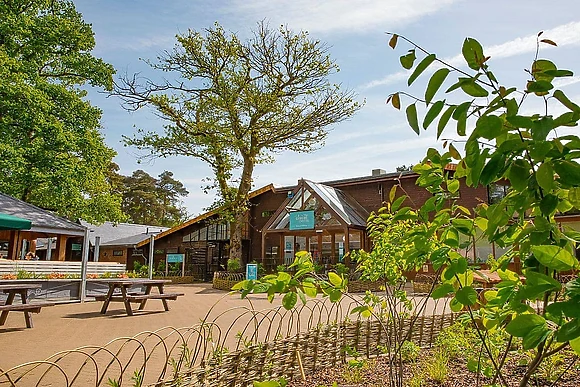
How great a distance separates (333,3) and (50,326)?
771 centimetres

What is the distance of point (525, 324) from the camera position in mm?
758

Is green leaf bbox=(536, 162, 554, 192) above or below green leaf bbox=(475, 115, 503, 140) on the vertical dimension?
below

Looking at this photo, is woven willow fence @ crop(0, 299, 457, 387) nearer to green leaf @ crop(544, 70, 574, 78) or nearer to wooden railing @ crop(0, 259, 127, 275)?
green leaf @ crop(544, 70, 574, 78)

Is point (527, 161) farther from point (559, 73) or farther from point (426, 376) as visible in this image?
point (426, 376)

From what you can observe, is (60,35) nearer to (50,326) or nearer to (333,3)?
(50,326)

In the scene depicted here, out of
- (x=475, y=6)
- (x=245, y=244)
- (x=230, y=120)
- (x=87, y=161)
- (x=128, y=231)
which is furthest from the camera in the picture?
(x=128, y=231)

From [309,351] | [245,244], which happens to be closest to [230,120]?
[245,244]

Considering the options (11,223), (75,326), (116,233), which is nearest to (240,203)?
(11,223)

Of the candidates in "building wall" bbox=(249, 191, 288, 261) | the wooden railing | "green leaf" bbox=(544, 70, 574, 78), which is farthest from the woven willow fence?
"building wall" bbox=(249, 191, 288, 261)

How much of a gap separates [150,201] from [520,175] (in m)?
52.5

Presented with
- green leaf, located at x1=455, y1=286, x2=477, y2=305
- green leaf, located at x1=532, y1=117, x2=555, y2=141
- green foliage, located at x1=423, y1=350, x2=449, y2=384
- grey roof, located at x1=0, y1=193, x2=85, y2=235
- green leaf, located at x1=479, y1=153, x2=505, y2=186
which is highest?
grey roof, located at x1=0, y1=193, x2=85, y2=235

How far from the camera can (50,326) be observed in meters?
8.10

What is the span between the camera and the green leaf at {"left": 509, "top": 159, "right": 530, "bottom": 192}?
850 mm

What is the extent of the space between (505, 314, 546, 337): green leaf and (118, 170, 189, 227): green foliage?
48.4 m
